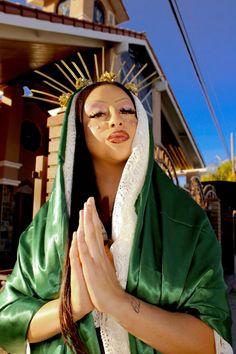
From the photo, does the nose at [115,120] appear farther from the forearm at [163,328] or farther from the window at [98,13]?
the window at [98,13]

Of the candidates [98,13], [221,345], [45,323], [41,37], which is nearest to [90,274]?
[45,323]

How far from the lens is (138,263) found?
101 centimetres

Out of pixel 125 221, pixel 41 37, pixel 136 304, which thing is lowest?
pixel 136 304

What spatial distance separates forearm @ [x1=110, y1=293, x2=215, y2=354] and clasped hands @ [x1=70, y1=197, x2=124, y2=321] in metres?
0.04

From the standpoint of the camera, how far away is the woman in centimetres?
93

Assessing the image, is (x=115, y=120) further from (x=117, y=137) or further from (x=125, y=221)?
(x=125, y=221)

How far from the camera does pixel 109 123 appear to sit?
1.25 meters

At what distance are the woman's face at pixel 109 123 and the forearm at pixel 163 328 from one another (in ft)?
1.94

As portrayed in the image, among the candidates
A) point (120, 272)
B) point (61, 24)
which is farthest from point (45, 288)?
point (61, 24)

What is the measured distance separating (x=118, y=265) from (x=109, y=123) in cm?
58

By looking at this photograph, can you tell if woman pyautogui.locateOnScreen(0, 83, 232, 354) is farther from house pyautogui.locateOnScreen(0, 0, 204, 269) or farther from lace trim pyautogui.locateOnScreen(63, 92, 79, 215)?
house pyautogui.locateOnScreen(0, 0, 204, 269)

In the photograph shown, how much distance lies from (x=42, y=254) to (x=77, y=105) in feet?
2.28

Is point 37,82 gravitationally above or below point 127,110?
above

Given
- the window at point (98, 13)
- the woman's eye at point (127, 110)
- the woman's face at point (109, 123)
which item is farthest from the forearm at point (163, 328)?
the window at point (98, 13)
